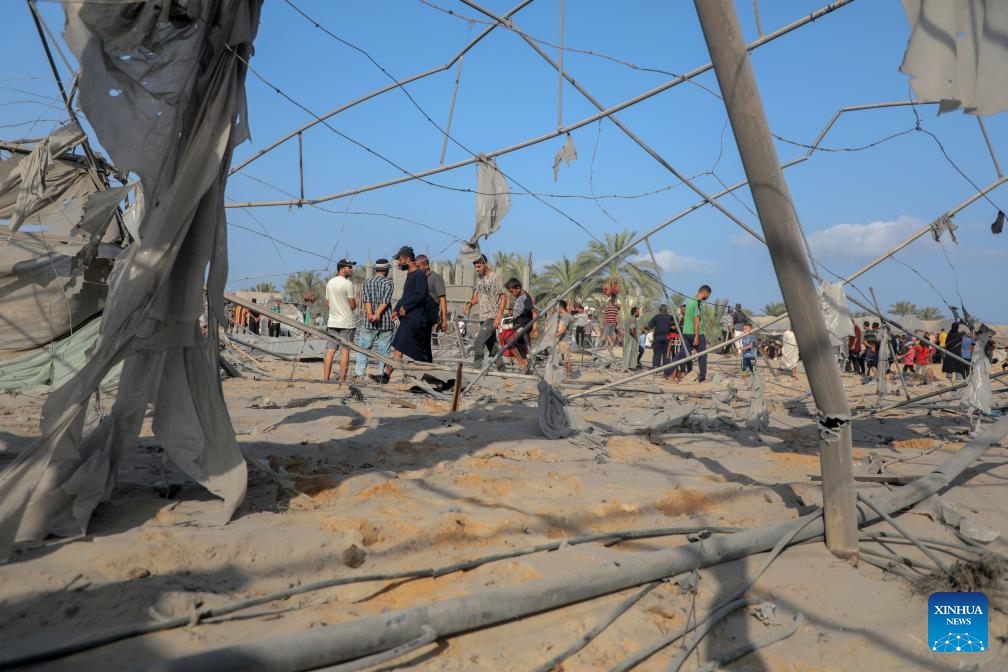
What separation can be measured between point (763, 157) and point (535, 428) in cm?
377

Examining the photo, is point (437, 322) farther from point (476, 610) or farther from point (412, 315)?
point (476, 610)

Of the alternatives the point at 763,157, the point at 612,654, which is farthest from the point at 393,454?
the point at 763,157

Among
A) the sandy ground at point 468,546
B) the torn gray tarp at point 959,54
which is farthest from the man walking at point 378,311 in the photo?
the torn gray tarp at point 959,54

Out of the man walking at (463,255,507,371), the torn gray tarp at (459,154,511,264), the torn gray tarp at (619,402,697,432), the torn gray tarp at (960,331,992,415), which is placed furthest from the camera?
the man walking at (463,255,507,371)

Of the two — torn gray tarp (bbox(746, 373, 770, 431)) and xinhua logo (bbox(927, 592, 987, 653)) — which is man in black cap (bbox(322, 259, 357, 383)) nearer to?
torn gray tarp (bbox(746, 373, 770, 431))

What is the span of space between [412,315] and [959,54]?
6.32 meters

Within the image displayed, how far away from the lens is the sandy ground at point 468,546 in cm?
247

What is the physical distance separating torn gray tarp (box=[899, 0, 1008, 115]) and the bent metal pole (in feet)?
1.87

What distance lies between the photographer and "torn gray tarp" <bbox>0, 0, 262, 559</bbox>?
10.3 feet

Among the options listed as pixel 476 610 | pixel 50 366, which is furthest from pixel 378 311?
pixel 476 610

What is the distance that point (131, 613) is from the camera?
7.98 ft

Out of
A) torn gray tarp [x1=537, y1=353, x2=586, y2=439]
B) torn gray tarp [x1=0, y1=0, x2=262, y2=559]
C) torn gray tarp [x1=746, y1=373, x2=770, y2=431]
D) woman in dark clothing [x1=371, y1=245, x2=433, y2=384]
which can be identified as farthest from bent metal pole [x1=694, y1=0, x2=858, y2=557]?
woman in dark clothing [x1=371, y1=245, x2=433, y2=384]

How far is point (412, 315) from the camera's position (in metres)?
8.32

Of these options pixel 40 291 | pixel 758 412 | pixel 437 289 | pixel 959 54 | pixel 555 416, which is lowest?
pixel 555 416
